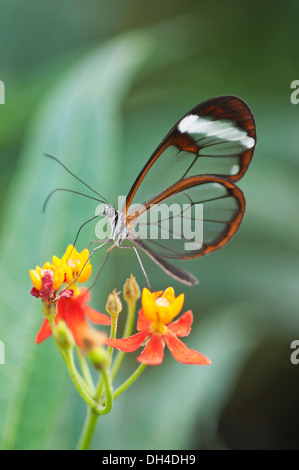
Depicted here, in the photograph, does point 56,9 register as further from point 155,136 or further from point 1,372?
point 1,372

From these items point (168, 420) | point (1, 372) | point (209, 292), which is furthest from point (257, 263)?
point (1, 372)

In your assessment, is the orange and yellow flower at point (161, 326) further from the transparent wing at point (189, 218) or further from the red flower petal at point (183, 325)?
the transparent wing at point (189, 218)

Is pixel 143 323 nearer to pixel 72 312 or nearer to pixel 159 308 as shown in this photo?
pixel 159 308

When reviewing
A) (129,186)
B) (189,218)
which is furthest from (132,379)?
(129,186)

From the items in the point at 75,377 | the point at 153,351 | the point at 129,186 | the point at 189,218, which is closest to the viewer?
the point at 75,377

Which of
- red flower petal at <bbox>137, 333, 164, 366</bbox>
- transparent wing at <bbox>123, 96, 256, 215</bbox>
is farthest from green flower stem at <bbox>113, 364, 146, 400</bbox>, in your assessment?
transparent wing at <bbox>123, 96, 256, 215</bbox>
